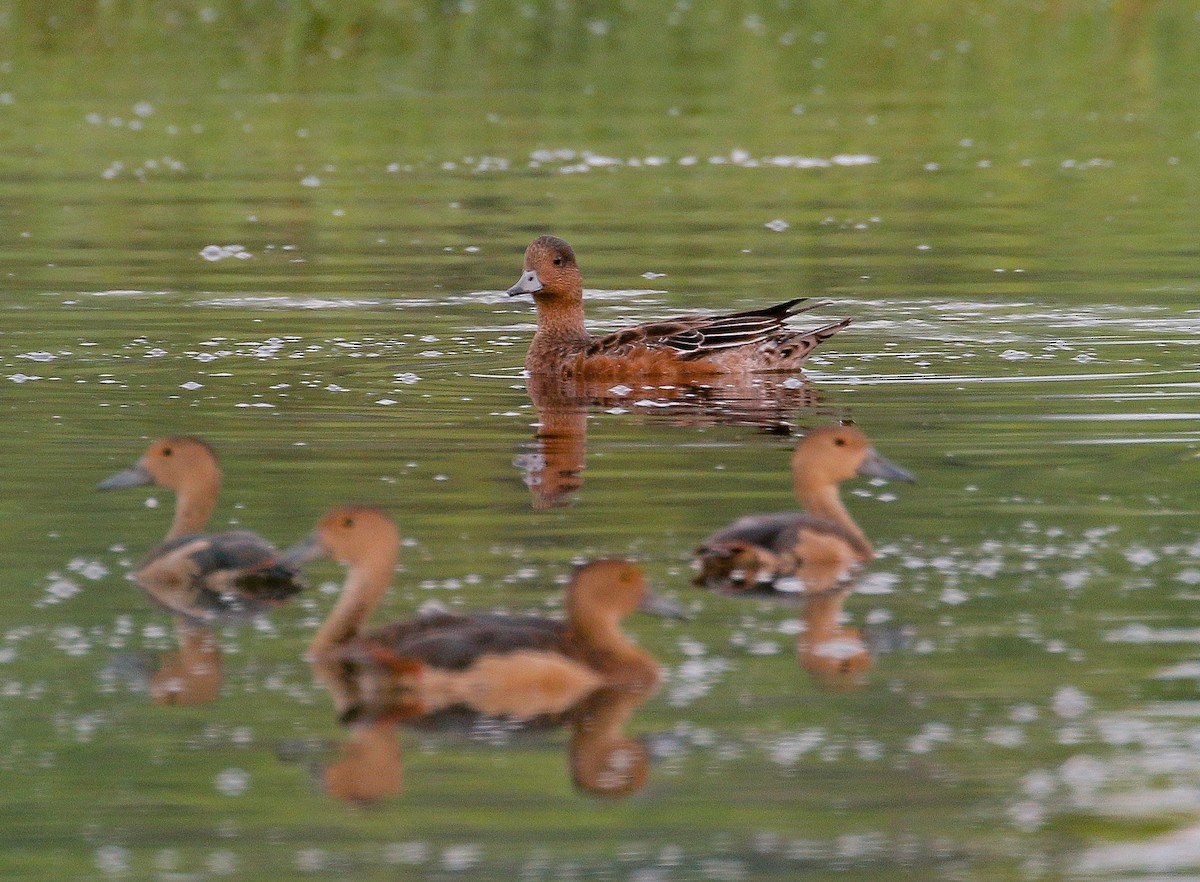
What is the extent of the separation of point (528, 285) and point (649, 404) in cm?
152

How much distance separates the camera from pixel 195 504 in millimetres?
9773

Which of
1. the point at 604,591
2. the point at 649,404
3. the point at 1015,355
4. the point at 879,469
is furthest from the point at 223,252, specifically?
the point at 604,591

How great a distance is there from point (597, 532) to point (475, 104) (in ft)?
76.0

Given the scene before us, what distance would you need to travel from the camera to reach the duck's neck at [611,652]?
7.77 m

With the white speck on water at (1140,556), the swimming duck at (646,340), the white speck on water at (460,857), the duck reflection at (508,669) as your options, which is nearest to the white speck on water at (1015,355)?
the swimming duck at (646,340)

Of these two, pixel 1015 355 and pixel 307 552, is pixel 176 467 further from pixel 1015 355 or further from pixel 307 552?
pixel 1015 355

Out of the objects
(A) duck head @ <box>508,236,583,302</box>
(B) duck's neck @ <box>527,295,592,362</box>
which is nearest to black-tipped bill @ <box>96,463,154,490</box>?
(B) duck's neck @ <box>527,295,592,362</box>

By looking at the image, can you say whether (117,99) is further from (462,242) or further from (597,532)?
(597,532)

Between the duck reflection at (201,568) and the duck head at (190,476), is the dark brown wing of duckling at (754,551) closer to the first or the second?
the duck reflection at (201,568)

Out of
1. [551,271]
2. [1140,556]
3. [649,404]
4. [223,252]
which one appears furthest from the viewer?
[223,252]

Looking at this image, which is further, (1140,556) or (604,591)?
(1140,556)

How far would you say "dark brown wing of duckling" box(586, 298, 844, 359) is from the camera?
14.0m

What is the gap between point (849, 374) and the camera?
14312 millimetres

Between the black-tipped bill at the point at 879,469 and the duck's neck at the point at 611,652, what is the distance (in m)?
2.42
